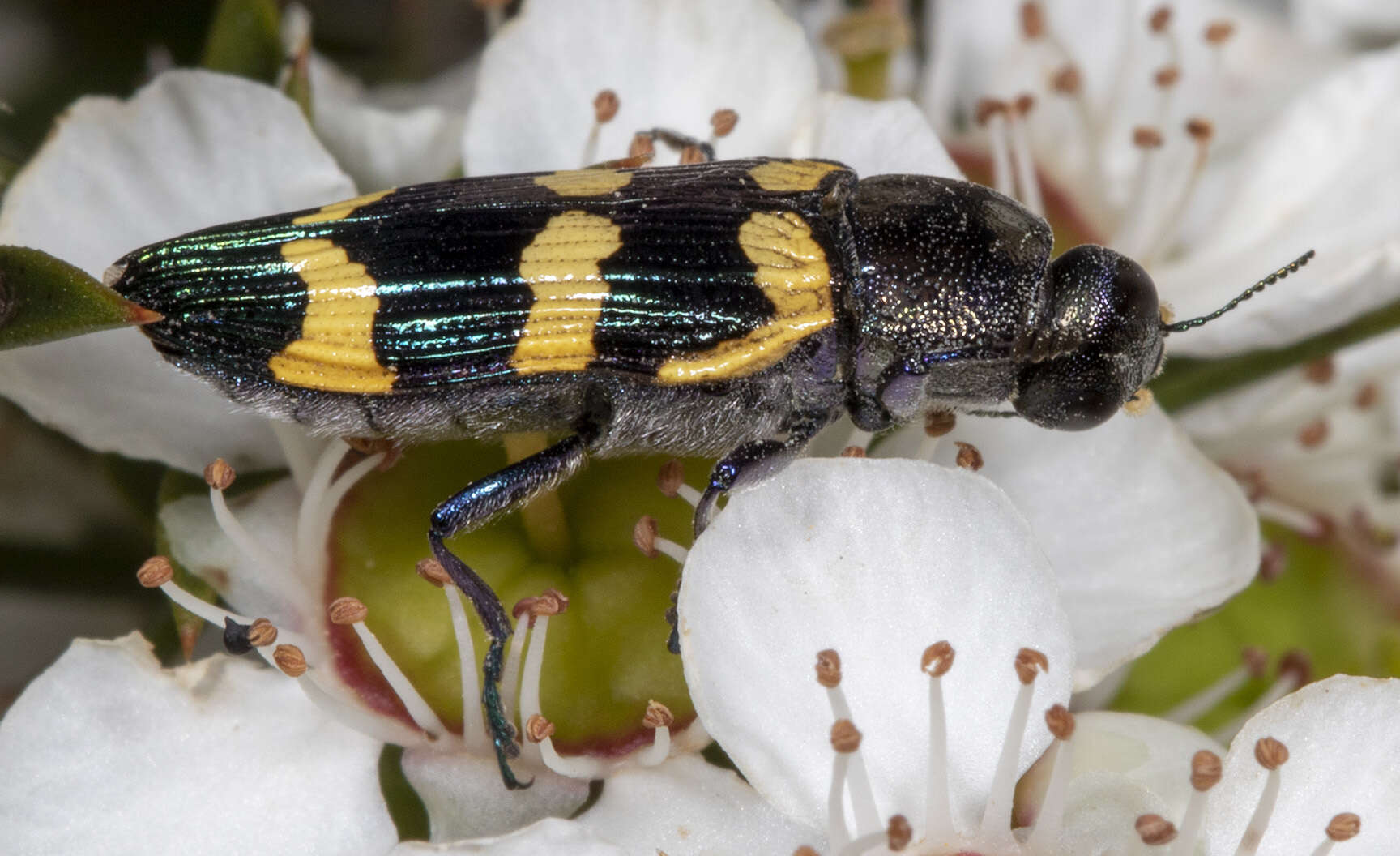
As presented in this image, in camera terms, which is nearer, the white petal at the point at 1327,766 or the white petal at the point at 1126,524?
the white petal at the point at 1327,766

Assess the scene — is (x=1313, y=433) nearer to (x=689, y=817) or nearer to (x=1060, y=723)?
(x=1060, y=723)

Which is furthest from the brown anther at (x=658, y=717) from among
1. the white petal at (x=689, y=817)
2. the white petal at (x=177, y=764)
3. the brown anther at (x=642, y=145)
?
the brown anther at (x=642, y=145)

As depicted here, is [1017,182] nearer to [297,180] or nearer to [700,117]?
[700,117]

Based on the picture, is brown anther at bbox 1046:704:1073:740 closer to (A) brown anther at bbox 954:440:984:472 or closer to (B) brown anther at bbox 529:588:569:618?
(A) brown anther at bbox 954:440:984:472

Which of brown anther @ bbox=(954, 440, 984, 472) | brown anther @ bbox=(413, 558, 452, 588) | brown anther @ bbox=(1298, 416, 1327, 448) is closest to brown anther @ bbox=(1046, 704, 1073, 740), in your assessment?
brown anther @ bbox=(954, 440, 984, 472)

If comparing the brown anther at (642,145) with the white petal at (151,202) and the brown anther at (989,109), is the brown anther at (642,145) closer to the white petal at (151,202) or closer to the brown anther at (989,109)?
the white petal at (151,202)

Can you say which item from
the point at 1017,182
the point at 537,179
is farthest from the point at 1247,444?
the point at 537,179

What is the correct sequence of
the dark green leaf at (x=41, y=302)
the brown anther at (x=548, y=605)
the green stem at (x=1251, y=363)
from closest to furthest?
the dark green leaf at (x=41, y=302) < the brown anther at (x=548, y=605) < the green stem at (x=1251, y=363)
